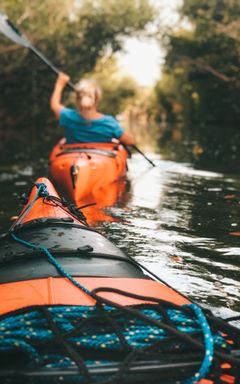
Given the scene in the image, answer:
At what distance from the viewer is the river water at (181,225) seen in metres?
3.21

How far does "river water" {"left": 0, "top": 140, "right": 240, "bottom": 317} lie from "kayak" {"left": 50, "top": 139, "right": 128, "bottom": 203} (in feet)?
1.34

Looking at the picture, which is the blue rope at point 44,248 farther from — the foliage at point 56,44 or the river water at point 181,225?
the foliage at point 56,44

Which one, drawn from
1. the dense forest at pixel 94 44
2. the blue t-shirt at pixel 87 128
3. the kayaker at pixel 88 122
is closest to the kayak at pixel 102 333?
the kayaker at pixel 88 122

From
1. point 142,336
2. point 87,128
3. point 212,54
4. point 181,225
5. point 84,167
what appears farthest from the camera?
point 212,54

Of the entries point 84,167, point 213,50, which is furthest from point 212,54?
point 84,167

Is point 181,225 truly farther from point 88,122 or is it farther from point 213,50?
point 213,50

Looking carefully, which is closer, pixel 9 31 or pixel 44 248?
pixel 44 248

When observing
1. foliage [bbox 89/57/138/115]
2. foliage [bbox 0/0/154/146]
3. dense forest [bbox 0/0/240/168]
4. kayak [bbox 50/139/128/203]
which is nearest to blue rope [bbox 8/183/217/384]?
kayak [bbox 50/139/128/203]

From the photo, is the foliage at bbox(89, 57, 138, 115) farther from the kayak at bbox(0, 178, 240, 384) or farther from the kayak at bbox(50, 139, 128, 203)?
the kayak at bbox(0, 178, 240, 384)

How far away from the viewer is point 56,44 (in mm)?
23438

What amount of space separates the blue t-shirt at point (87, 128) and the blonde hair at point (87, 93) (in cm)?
36

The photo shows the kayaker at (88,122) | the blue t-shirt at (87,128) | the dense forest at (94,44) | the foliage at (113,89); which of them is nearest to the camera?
the kayaker at (88,122)

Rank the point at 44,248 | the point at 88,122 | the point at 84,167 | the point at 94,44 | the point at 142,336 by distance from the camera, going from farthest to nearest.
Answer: the point at 94,44 → the point at 88,122 → the point at 84,167 → the point at 44,248 → the point at 142,336

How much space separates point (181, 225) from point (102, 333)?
3205 mm
